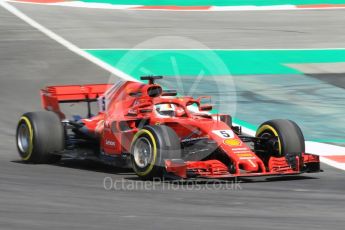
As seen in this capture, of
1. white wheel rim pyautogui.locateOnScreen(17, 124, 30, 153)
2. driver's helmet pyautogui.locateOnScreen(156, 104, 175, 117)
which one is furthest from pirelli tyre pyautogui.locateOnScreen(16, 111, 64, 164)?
driver's helmet pyautogui.locateOnScreen(156, 104, 175, 117)

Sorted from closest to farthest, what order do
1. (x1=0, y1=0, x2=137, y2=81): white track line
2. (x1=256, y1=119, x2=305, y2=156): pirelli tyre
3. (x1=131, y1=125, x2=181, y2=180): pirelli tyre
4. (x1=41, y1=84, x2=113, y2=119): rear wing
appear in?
(x1=131, y1=125, x2=181, y2=180): pirelli tyre, (x1=256, y1=119, x2=305, y2=156): pirelli tyre, (x1=41, y1=84, x2=113, y2=119): rear wing, (x1=0, y1=0, x2=137, y2=81): white track line

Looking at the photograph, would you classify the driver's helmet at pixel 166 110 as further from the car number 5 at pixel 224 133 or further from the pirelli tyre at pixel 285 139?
the pirelli tyre at pixel 285 139

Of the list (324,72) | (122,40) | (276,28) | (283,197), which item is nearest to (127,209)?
(283,197)

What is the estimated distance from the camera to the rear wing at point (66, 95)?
1688cm

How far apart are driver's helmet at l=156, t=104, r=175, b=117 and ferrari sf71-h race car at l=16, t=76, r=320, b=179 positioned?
1 cm

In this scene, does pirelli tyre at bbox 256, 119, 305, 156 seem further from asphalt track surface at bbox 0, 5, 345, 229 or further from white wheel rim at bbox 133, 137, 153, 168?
Answer: white wheel rim at bbox 133, 137, 153, 168

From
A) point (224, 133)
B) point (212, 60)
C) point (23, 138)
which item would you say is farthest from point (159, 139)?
point (212, 60)

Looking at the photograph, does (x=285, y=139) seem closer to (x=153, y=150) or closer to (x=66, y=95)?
(x=153, y=150)

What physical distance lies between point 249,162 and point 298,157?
775 millimetres

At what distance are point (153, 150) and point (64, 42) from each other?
50.8 ft

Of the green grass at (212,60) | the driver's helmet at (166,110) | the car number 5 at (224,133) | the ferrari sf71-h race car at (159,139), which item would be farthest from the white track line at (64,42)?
the car number 5 at (224,133)

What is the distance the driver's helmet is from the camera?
49.0ft

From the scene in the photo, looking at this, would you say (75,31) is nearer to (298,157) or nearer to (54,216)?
(298,157)

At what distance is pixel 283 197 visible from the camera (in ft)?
40.9
